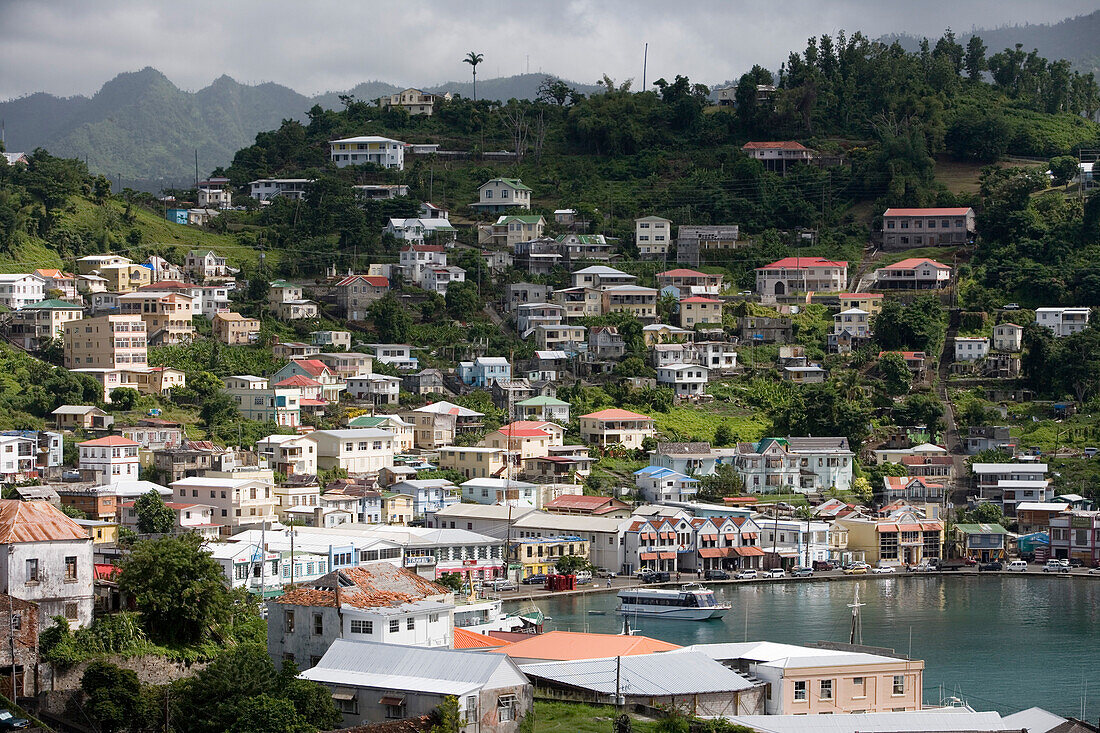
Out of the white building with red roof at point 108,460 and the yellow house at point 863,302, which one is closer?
the white building with red roof at point 108,460

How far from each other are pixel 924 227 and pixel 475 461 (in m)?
24.2

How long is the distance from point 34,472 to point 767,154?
36.9 m

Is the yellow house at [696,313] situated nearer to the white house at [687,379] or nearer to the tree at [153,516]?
the white house at [687,379]

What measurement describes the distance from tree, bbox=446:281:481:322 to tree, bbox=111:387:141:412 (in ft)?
44.3

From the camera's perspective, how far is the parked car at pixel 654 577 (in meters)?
38.7

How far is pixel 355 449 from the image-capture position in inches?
1673

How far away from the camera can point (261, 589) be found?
30578mm

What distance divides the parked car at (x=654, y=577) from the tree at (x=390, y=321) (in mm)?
14840

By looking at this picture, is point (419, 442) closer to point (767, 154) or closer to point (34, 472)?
point (34, 472)

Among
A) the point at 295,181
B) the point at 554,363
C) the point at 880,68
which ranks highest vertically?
the point at 880,68

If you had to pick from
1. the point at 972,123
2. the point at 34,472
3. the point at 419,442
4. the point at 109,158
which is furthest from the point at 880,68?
the point at 109,158

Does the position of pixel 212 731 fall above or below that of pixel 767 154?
below

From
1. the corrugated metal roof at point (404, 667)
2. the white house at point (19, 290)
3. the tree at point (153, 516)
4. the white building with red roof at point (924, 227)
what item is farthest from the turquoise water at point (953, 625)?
the white building with red roof at point (924, 227)

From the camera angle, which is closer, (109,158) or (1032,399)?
(1032,399)
